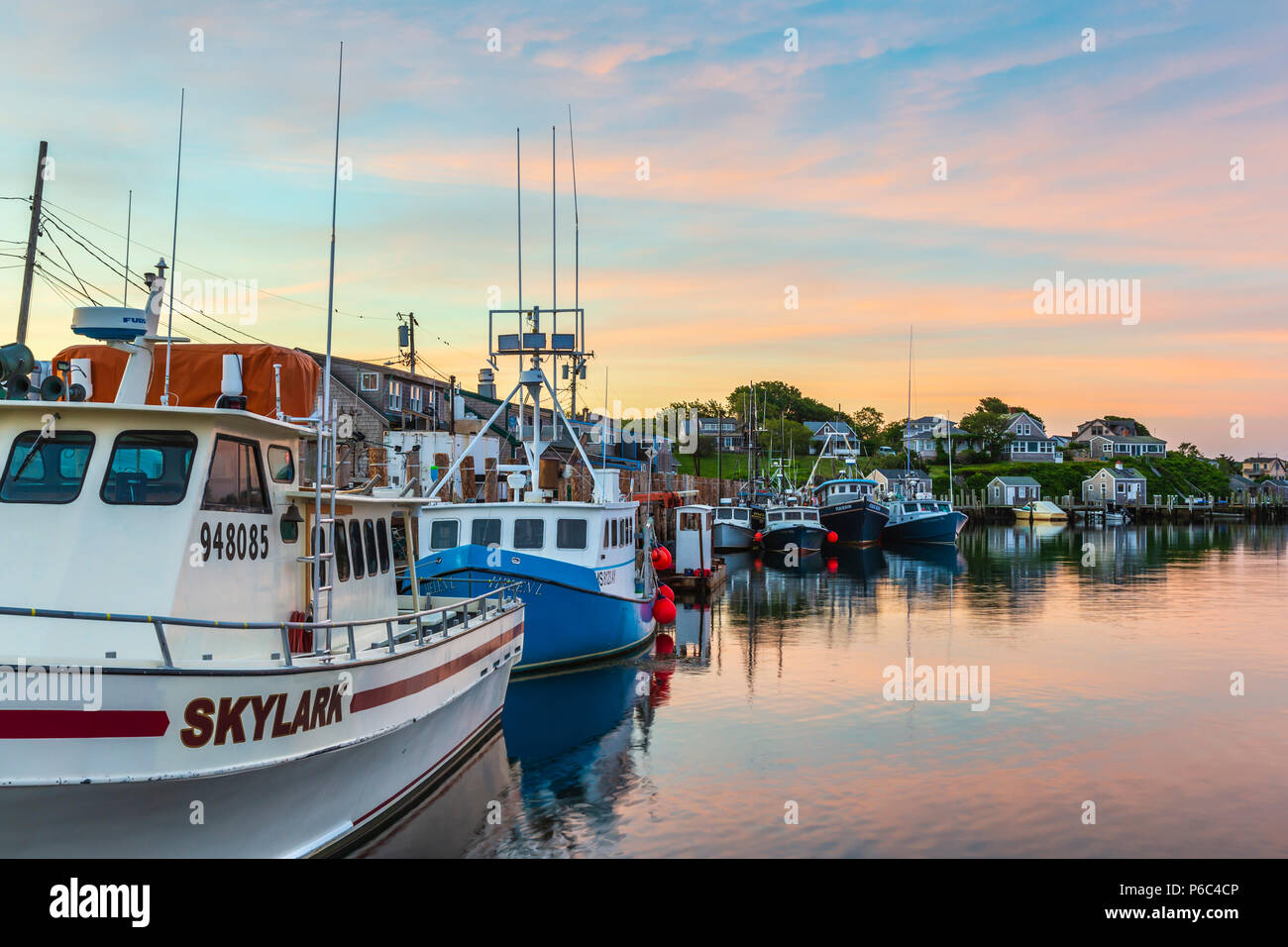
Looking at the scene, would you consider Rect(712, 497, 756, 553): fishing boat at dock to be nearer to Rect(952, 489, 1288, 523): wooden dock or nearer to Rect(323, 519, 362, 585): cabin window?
Rect(323, 519, 362, 585): cabin window

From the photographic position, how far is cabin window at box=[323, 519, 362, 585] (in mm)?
12781

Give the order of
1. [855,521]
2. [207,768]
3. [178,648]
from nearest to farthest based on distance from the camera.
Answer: [207,768] < [178,648] < [855,521]

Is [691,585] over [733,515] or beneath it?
beneath

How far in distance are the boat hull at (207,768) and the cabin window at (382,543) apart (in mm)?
3210

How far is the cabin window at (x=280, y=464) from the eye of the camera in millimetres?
10835

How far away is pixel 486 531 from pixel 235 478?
11.6 metres

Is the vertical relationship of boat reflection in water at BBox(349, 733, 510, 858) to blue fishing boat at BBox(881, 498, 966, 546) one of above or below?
below

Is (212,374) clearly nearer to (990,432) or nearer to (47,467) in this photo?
(47,467)

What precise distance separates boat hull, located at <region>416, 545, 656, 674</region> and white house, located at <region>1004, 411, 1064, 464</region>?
137440 millimetres

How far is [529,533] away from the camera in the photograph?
2177 centimetres

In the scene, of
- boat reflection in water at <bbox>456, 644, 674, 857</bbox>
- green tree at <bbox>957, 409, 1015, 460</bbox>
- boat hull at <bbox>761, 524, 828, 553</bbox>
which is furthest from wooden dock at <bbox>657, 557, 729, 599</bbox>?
green tree at <bbox>957, 409, 1015, 460</bbox>

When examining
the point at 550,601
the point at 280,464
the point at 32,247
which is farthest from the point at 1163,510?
the point at 280,464
